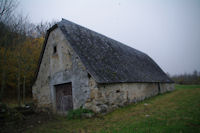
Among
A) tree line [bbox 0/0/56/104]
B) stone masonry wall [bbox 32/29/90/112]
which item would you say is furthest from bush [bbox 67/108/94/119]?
tree line [bbox 0/0/56/104]

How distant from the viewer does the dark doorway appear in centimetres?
799

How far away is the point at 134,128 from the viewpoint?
435 centimetres

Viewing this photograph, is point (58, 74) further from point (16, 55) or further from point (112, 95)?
point (16, 55)

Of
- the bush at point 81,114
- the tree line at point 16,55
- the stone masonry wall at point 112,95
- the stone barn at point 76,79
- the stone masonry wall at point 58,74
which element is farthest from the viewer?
the tree line at point 16,55

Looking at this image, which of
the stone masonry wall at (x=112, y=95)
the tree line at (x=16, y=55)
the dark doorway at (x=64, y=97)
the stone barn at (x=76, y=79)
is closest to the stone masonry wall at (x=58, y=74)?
the stone barn at (x=76, y=79)

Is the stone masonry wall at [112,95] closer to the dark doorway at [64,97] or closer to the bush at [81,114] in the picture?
the bush at [81,114]

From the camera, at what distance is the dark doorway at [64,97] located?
7.99m

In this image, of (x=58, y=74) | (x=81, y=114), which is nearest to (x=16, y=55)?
(x=58, y=74)

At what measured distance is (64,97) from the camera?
27.5 feet

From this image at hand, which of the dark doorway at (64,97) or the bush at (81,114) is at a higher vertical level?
the dark doorway at (64,97)

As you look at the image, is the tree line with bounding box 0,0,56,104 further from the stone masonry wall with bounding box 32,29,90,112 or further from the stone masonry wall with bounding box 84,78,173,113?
the stone masonry wall with bounding box 84,78,173,113

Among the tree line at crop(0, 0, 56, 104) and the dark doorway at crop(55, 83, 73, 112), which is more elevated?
the tree line at crop(0, 0, 56, 104)

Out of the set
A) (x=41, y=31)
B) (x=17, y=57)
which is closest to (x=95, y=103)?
(x=17, y=57)

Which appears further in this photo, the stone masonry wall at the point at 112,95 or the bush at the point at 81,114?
the stone masonry wall at the point at 112,95
